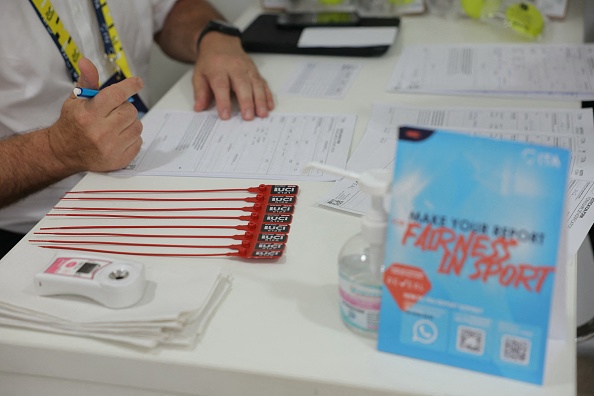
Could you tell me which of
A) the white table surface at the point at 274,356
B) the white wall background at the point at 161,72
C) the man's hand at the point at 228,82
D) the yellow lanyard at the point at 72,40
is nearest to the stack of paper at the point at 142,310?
the white table surface at the point at 274,356

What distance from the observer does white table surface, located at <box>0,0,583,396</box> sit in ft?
2.18

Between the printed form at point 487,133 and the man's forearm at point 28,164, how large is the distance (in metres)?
0.47

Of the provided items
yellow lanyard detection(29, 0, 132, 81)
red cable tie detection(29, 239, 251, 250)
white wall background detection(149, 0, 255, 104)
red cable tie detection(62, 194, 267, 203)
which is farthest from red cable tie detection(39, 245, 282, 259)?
white wall background detection(149, 0, 255, 104)

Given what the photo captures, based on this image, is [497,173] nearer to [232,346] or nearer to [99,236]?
[232,346]

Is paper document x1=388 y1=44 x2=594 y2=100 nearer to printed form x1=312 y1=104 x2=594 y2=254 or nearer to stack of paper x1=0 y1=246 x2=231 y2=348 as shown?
printed form x1=312 y1=104 x2=594 y2=254

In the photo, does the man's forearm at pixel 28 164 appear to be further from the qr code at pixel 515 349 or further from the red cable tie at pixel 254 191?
the qr code at pixel 515 349

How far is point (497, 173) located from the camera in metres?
0.62

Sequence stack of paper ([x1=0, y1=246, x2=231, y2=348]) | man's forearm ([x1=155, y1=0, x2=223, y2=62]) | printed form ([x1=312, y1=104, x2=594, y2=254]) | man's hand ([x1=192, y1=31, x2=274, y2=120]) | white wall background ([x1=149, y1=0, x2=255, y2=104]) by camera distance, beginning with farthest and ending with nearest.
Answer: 1. white wall background ([x1=149, y1=0, x2=255, y2=104])
2. man's forearm ([x1=155, y1=0, x2=223, y2=62])
3. man's hand ([x1=192, y1=31, x2=274, y2=120])
4. printed form ([x1=312, y1=104, x2=594, y2=254])
5. stack of paper ([x1=0, y1=246, x2=231, y2=348])

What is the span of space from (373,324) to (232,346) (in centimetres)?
15

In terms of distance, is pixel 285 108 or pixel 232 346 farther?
pixel 285 108

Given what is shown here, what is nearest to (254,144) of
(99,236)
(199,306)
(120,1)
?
(99,236)

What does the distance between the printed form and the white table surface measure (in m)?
0.12

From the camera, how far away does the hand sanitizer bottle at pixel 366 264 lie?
669 mm

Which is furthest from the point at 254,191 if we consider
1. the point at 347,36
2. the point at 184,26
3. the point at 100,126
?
the point at 184,26
